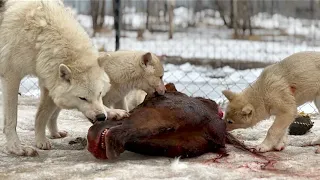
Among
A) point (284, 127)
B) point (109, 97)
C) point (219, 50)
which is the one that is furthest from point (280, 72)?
point (219, 50)

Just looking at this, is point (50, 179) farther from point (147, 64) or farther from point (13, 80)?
point (147, 64)

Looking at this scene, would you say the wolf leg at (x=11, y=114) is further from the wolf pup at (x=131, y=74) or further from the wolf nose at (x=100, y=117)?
the wolf pup at (x=131, y=74)

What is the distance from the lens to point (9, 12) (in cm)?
550

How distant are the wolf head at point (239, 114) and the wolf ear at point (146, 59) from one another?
0.78 metres

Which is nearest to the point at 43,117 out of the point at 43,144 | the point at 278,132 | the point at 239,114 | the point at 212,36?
the point at 43,144

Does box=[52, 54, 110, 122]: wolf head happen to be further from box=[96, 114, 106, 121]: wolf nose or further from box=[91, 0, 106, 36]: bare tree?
box=[91, 0, 106, 36]: bare tree

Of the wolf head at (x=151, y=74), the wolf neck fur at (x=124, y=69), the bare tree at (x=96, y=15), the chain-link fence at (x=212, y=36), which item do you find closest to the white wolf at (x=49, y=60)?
the wolf neck fur at (x=124, y=69)

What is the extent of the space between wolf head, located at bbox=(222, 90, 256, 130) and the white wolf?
4.18 feet

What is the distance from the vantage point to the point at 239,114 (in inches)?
234

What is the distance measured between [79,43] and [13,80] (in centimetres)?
64

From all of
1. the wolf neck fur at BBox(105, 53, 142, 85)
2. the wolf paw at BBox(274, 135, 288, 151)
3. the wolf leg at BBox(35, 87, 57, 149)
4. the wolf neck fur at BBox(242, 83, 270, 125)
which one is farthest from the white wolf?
the wolf paw at BBox(274, 135, 288, 151)

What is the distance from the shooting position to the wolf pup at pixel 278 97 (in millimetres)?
5762

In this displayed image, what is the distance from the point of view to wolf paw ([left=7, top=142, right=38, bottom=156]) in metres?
5.42

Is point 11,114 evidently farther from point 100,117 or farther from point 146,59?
point 146,59
